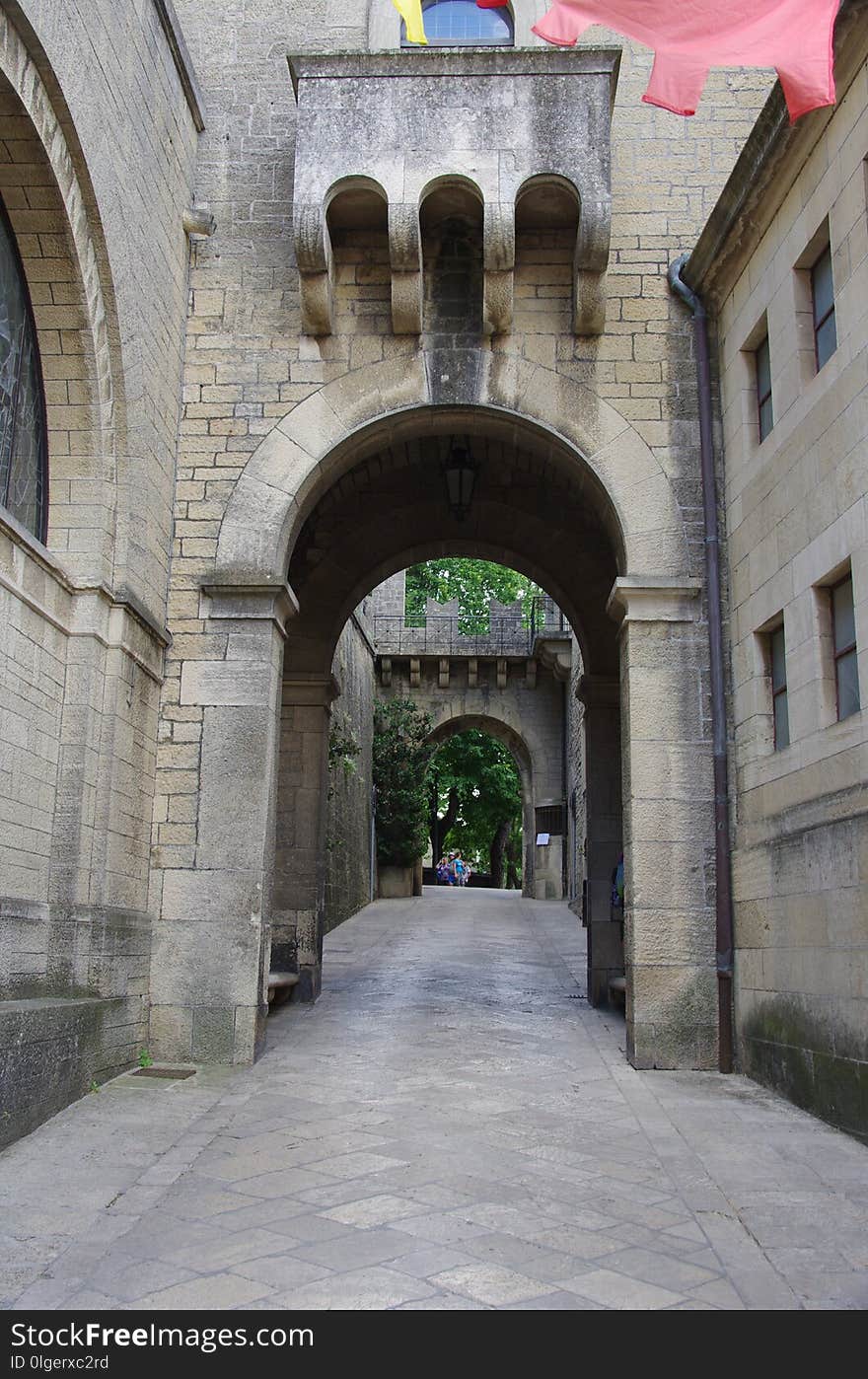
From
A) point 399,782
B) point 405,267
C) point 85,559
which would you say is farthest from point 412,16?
point 399,782

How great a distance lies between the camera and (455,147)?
7.18 meters

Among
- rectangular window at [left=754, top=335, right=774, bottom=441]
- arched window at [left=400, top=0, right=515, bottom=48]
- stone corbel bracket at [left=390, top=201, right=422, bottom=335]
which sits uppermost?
arched window at [left=400, top=0, right=515, bottom=48]

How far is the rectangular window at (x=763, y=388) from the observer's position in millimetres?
6871

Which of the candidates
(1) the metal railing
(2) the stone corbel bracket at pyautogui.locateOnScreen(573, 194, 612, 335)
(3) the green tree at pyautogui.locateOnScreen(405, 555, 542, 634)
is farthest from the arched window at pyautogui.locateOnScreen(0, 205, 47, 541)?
(3) the green tree at pyautogui.locateOnScreen(405, 555, 542, 634)

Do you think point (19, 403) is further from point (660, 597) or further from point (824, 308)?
point (824, 308)

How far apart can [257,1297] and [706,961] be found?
4253 mm

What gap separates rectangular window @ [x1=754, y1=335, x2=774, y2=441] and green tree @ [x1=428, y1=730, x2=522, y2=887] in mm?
20900

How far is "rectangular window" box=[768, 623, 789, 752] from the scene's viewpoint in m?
6.48

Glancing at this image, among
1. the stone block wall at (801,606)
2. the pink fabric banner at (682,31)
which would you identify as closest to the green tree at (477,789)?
the stone block wall at (801,606)

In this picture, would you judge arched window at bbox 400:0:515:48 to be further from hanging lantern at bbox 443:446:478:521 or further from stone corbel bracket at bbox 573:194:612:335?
hanging lantern at bbox 443:446:478:521

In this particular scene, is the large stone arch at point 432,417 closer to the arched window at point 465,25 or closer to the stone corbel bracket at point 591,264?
the stone corbel bracket at point 591,264

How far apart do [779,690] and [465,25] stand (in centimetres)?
563

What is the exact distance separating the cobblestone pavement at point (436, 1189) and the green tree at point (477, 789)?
70.6 feet

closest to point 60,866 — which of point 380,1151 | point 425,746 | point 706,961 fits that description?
point 380,1151
